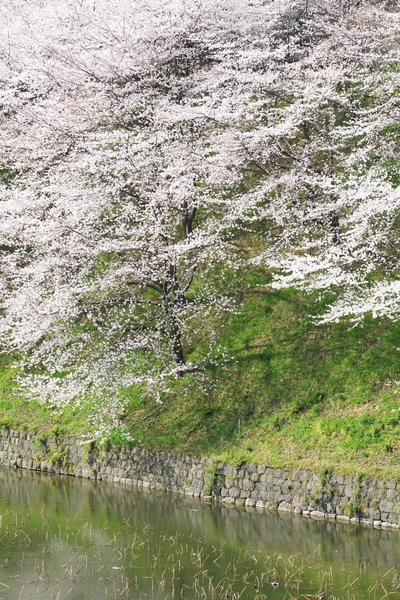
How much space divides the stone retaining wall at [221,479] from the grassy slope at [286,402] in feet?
1.00

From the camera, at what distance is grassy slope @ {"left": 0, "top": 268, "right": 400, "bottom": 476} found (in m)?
14.2

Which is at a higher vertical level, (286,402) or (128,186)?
(128,186)

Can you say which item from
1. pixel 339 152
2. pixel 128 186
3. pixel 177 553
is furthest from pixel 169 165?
pixel 177 553

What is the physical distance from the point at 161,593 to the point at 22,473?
8974 mm

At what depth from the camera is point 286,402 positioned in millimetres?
15992

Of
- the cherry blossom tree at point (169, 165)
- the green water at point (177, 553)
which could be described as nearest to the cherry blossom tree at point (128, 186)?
the cherry blossom tree at point (169, 165)

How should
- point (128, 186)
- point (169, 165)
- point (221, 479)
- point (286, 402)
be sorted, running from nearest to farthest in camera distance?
point (221, 479) → point (286, 402) → point (169, 165) → point (128, 186)

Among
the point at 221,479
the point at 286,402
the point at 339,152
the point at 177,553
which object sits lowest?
the point at 177,553

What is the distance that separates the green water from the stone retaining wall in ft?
1.30

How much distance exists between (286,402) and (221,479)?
91.0 inches

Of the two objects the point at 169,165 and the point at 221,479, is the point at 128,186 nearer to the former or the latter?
the point at 169,165

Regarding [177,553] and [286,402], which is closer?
[177,553]

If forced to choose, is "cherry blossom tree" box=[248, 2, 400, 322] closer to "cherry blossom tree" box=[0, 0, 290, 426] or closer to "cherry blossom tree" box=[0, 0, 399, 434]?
"cherry blossom tree" box=[0, 0, 399, 434]

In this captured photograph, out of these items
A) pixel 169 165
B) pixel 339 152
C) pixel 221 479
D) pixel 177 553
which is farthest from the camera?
pixel 339 152
